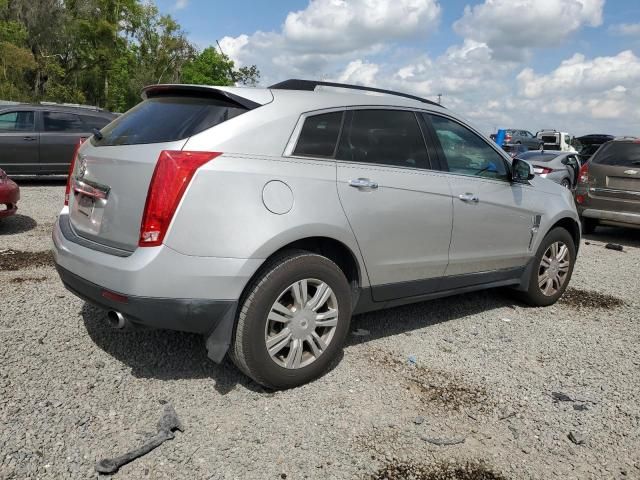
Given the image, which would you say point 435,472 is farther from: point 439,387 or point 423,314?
point 423,314

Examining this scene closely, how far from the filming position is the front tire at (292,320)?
10.4 feet

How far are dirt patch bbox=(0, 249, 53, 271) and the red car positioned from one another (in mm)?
1139

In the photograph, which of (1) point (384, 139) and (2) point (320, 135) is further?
(1) point (384, 139)

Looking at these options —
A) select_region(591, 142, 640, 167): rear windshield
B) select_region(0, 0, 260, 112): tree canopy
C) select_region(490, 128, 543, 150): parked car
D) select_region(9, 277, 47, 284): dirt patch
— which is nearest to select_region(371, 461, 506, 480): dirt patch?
select_region(9, 277, 47, 284): dirt patch

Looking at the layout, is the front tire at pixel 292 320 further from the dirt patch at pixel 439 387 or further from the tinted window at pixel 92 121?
the tinted window at pixel 92 121

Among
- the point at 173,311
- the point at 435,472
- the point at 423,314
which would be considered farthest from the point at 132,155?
the point at 423,314

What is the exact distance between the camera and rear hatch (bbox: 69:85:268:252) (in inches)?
121

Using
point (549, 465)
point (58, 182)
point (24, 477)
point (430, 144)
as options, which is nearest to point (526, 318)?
point (430, 144)

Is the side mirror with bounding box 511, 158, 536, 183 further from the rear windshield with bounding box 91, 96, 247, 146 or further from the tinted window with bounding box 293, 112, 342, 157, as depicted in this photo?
the rear windshield with bounding box 91, 96, 247, 146

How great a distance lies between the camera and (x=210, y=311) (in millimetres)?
3043

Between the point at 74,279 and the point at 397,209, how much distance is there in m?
2.06

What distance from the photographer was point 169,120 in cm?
330

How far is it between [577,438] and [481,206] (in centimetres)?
192

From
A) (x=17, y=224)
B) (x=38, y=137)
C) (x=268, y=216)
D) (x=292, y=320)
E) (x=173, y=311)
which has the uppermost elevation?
(x=268, y=216)
